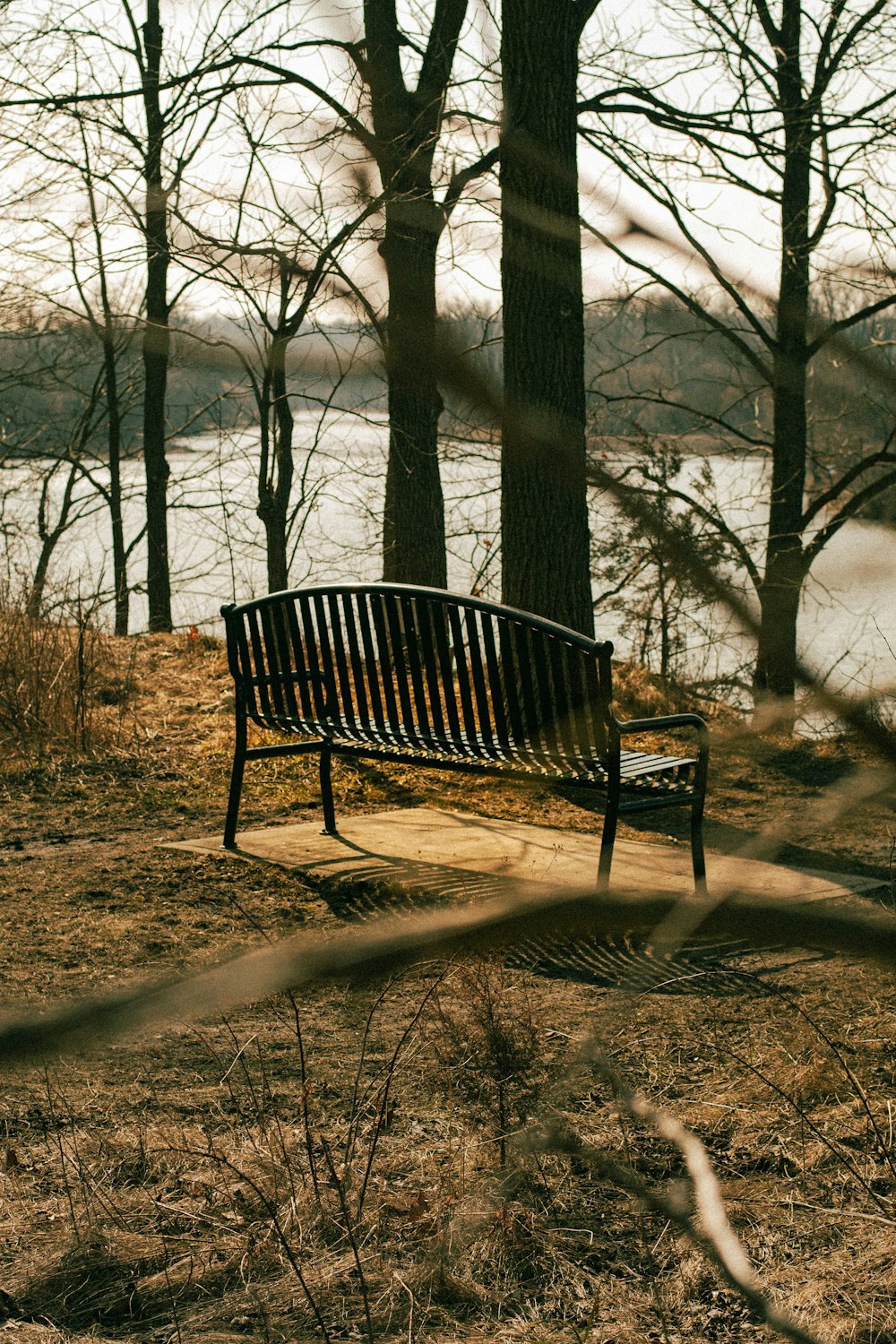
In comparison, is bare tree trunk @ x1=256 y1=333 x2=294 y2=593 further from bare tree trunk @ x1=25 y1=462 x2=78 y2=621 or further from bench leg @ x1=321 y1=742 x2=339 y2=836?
bench leg @ x1=321 y1=742 x2=339 y2=836

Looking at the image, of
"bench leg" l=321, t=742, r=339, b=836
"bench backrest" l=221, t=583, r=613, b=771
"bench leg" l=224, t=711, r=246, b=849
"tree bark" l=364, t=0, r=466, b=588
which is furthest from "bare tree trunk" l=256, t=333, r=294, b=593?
"bench leg" l=321, t=742, r=339, b=836

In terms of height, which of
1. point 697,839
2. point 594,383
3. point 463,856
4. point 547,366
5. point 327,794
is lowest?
point 463,856

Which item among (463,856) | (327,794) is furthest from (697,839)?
(327,794)

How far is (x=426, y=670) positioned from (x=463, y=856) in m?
0.75

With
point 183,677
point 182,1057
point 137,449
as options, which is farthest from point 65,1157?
point 137,449

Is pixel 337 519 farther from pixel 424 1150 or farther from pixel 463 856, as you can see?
pixel 424 1150

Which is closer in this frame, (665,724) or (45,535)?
(665,724)

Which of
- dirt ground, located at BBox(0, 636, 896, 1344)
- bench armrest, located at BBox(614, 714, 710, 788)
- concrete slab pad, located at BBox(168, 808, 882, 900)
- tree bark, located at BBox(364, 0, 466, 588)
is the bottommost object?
dirt ground, located at BBox(0, 636, 896, 1344)

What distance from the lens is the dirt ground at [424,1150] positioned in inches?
102

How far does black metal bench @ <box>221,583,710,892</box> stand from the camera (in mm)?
4938

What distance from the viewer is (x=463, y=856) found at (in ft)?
17.9

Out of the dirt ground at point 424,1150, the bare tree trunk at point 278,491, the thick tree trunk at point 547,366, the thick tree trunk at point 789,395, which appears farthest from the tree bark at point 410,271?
the bare tree trunk at point 278,491

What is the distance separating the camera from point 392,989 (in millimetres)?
4215

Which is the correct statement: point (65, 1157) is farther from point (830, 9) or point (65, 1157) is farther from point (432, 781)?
point (432, 781)
